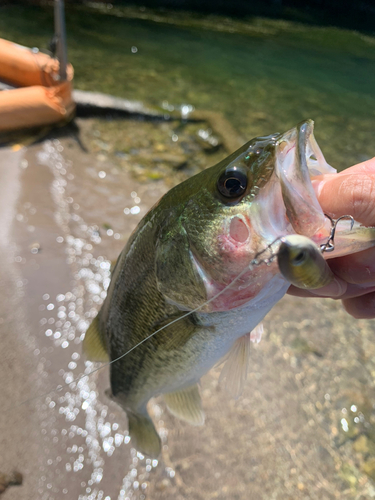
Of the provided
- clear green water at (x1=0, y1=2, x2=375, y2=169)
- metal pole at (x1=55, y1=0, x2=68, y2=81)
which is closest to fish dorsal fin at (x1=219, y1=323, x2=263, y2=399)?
metal pole at (x1=55, y1=0, x2=68, y2=81)

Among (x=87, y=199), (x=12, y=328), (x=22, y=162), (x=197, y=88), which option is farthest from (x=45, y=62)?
(x=12, y=328)

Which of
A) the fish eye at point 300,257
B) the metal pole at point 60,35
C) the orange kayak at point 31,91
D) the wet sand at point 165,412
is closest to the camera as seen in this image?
the fish eye at point 300,257

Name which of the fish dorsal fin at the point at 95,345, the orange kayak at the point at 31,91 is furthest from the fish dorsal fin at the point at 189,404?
the orange kayak at the point at 31,91

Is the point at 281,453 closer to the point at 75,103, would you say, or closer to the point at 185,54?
the point at 75,103

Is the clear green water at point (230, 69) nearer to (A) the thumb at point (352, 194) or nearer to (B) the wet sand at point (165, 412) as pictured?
(B) the wet sand at point (165, 412)

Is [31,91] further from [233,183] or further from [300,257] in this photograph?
[300,257]

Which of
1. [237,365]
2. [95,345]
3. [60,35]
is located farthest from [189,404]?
[60,35]

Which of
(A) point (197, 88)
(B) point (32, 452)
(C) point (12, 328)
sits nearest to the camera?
(B) point (32, 452)
